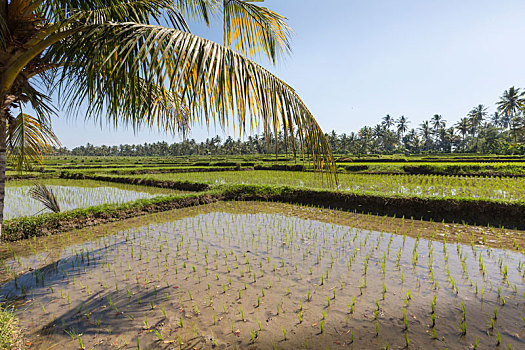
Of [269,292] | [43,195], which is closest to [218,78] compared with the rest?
[269,292]

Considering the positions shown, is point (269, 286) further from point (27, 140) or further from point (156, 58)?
point (27, 140)

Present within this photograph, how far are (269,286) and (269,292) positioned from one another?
153mm

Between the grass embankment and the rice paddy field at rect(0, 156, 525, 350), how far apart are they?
0.17m

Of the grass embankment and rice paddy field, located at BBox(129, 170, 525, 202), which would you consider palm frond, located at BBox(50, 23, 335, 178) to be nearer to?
rice paddy field, located at BBox(129, 170, 525, 202)

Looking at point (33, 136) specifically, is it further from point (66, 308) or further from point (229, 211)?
point (229, 211)

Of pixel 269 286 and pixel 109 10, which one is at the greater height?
pixel 109 10

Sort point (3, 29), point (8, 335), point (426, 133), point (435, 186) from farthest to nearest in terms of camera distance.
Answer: point (426, 133) < point (435, 186) < point (8, 335) < point (3, 29)

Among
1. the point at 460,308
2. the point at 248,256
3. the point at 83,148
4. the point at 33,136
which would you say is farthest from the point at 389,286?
the point at 83,148

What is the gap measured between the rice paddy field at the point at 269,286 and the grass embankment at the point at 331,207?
174 millimetres

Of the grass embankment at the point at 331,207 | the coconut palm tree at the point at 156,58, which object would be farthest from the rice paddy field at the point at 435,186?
the coconut palm tree at the point at 156,58

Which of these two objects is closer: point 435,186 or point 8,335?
point 8,335

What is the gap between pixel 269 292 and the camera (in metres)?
3.46

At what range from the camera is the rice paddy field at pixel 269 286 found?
102 inches

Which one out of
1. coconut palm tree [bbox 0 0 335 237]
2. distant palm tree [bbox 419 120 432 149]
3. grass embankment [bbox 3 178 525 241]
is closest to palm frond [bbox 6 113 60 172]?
coconut palm tree [bbox 0 0 335 237]
